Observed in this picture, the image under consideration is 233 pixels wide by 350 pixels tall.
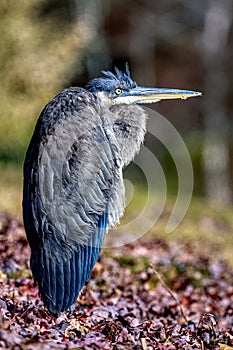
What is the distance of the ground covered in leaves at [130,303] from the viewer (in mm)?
4414

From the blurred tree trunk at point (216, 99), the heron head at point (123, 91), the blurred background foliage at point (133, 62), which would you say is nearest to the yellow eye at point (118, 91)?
the heron head at point (123, 91)

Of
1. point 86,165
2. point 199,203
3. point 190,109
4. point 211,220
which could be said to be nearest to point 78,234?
point 86,165

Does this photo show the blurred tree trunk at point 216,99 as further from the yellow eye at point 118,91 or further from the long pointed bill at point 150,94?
the yellow eye at point 118,91

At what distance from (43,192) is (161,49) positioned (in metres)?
20.3

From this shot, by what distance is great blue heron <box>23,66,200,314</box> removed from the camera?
15.1 ft

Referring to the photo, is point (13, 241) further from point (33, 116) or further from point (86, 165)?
point (33, 116)

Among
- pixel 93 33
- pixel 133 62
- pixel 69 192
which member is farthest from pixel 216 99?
pixel 69 192

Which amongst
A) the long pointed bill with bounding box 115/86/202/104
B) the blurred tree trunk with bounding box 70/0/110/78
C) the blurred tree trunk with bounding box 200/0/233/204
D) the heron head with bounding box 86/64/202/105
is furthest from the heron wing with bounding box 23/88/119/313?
the blurred tree trunk with bounding box 200/0/233/204

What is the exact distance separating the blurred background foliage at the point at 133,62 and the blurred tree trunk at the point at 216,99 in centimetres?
3

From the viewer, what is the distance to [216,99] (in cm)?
2008

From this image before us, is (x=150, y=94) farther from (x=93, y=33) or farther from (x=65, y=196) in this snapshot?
(x=93, y=33)

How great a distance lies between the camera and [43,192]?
4.56 meters

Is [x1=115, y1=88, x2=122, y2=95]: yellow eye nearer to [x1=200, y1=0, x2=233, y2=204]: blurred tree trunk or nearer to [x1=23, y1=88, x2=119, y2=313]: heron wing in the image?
[x1=23, y1=88, x2=119, y2=313]: heron wing

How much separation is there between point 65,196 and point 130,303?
2.09 meters
